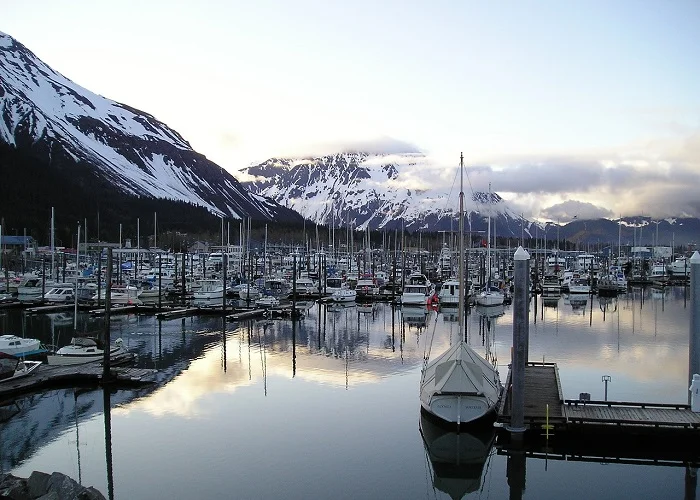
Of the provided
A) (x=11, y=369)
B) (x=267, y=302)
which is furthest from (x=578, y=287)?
(x=11, y=369)

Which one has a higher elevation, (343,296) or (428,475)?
(343,296)

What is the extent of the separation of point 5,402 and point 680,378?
101 ft

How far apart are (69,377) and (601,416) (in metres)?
22.1

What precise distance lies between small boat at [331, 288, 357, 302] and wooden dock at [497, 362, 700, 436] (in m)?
44.4

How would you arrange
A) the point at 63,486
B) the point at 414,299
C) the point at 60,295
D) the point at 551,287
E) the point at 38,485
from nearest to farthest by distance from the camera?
the point at 63,486 < the point at 38,485 < the point at 60,295 < the point at 414,299 < the point at 551,287

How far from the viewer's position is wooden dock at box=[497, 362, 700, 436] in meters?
20.5

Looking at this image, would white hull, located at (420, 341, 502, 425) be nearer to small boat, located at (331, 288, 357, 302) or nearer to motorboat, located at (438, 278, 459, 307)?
motorboat, located at (438, 278, 459, 307)

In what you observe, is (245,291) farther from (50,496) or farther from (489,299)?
(50,496)

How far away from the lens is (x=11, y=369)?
93.2 feet

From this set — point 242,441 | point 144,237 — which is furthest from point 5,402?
point 144,237

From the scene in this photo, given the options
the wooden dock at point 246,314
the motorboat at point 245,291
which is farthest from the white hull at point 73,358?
the motorboat at point 245,291

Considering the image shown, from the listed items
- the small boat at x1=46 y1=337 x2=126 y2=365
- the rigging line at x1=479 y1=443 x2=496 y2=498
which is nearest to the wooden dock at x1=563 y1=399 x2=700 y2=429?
the rigging line at x1=479 y1=443 x2=496 y2=498

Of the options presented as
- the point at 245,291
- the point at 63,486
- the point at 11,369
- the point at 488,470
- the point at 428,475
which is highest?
the point at 63,486

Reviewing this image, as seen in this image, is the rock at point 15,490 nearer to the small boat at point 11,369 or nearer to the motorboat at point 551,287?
the small boat at point 11,369
